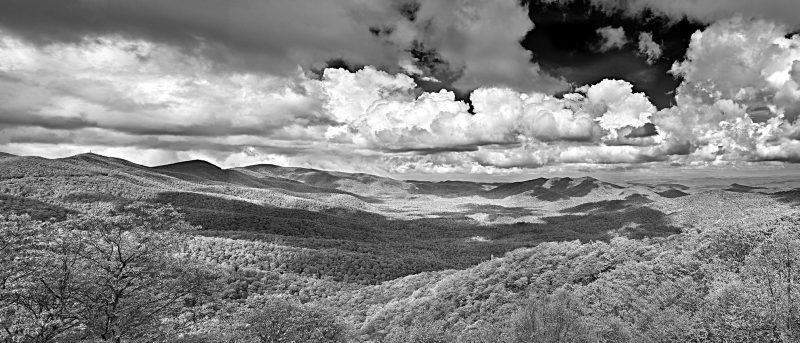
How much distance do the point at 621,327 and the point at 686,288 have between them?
14868 mm

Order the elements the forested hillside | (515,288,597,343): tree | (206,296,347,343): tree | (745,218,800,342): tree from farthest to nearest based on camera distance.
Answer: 1. (206,296,347,343): tree
2. (515,288,597,343): tree
3. (745,218,800,342): tree
4. the forested hillside

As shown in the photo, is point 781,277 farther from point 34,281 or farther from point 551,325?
point 34,281

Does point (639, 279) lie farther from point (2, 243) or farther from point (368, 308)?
point (2, 243)

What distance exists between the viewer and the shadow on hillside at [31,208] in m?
147

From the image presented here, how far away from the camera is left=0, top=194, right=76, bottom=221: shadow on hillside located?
14675 cm

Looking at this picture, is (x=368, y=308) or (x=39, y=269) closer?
(x=39, y=269)

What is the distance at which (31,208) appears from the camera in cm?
15275

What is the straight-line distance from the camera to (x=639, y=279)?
6706 centimetres

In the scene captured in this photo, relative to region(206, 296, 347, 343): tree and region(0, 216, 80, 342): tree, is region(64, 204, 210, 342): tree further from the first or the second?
region(206, 296, 347, 343): tree

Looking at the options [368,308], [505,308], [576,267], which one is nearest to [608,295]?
[505,308]

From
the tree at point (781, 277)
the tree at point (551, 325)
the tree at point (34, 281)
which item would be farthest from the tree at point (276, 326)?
the tree at point (781, 277)

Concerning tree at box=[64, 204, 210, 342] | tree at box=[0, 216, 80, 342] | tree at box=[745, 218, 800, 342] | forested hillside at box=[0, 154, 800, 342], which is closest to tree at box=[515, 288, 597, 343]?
forested hillside at box=[0, 154, 800, 342]

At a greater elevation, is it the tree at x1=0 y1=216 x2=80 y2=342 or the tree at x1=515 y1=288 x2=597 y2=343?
the tree at x1=0 y1=216 x2=80 y2=342

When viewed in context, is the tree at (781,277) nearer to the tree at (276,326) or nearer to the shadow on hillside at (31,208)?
the tree at (276,326)
